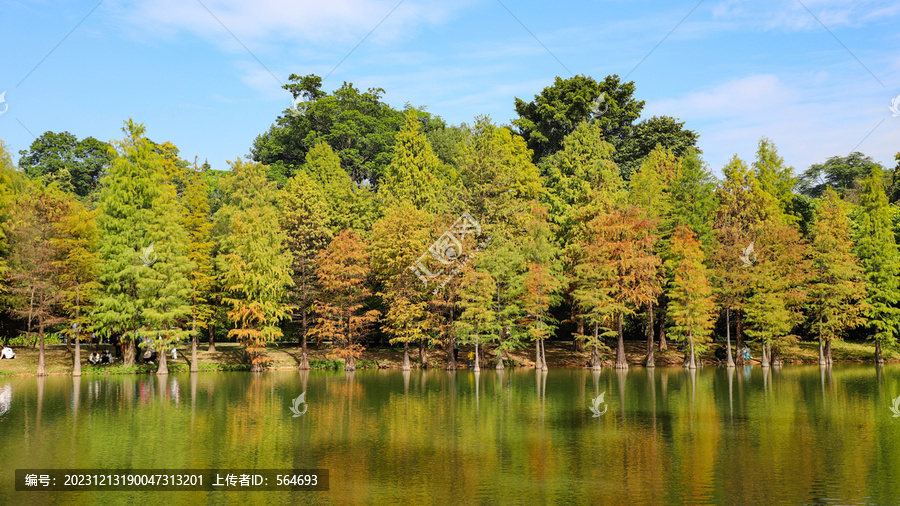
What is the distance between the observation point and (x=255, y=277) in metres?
53.7

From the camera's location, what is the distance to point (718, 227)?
60.5 meters

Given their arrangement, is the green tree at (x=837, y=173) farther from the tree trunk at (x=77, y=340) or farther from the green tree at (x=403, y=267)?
the tree trunk at (x=77, y=340)

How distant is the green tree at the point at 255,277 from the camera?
5391 centimetres

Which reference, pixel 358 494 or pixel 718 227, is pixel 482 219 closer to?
pixel 718 227

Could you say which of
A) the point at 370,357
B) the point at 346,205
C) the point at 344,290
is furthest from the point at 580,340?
the point at 346,205

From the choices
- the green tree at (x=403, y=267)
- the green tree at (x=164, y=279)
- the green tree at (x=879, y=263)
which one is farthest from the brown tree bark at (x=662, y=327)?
the green tree at (x=164, y=279)

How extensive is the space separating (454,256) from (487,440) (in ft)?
109

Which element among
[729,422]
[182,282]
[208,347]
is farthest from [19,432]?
[208,347]

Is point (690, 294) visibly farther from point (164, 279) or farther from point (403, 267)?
point (164, 279)

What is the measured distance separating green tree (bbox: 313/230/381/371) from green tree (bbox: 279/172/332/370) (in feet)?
4.12

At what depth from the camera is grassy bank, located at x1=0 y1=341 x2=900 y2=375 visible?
53.3 meters

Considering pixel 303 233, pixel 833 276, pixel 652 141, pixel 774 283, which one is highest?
pixel 652 141

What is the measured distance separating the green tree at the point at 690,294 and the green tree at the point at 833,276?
32.6ft

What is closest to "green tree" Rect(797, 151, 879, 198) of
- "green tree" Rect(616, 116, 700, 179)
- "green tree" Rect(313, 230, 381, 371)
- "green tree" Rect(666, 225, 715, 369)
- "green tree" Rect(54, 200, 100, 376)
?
"green tree" Rect(616, 116, 700, 179)
